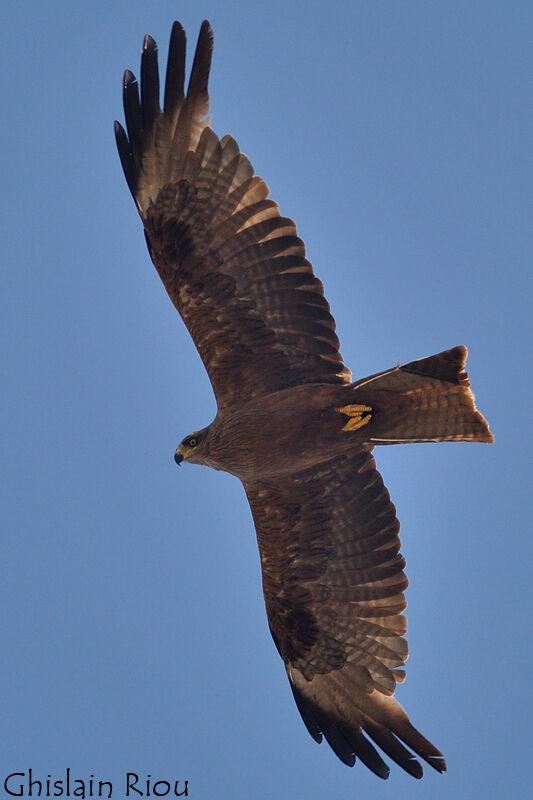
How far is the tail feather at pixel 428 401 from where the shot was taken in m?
11.4

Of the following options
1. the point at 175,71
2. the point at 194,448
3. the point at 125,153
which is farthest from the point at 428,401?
the point at 175,71

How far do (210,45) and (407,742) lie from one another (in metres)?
6.49

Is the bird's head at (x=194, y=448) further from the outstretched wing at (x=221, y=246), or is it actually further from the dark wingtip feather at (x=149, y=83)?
the dark wingtip feather at (x=149, y=83)

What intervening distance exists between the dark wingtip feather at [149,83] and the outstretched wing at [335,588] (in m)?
3.56

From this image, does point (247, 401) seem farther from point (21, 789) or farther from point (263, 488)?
point (21, 789)

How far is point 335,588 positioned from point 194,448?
1971 mm

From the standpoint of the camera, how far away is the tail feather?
11.4 meters

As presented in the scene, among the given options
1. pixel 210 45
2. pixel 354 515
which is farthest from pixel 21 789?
pixel 210 45

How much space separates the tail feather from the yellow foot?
74 mm

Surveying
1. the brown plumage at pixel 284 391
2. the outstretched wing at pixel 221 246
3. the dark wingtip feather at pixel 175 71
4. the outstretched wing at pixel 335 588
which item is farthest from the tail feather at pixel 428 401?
the dark wingtip feather at pixel 175 71

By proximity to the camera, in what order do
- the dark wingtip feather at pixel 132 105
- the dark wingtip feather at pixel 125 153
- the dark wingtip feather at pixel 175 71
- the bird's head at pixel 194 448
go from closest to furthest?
the dark wingtip feather at pixel 175 71, the dark wingtip feather at pixel 132 105, the dark wingtip feather at pixel 125 153, the bird's head at pixel 194 448

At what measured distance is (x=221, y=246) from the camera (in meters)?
12.0

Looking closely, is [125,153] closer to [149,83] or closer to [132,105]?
[132,105]

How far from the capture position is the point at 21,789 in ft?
43.2
